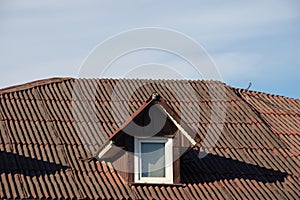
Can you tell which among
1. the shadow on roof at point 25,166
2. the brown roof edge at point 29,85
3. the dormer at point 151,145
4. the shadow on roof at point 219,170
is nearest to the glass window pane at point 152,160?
the dormer at point 151,145

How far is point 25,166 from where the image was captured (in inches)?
629

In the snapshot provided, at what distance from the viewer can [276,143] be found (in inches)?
741

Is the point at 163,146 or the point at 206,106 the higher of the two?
the point at 206,106

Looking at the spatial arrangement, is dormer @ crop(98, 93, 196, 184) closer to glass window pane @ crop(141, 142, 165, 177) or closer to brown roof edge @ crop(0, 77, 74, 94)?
glass window pane @ crop(141, 142, 165, 177)

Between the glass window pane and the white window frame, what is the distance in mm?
72

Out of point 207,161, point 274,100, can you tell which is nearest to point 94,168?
point 207,161

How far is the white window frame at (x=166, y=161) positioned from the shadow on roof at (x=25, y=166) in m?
1.43

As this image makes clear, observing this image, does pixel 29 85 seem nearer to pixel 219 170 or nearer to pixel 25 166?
pixel 25 166

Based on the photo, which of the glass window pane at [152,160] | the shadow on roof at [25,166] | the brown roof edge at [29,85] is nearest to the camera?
the shadow on roof at [25,166]

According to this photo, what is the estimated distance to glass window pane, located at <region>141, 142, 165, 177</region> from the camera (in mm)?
16397

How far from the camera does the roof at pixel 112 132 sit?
1585 centimetres

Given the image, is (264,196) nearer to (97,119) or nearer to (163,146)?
(163,146)

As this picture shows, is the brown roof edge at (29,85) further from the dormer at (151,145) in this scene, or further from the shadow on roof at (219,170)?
the shadow on roof at (219,170)

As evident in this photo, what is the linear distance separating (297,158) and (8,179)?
266 inches
